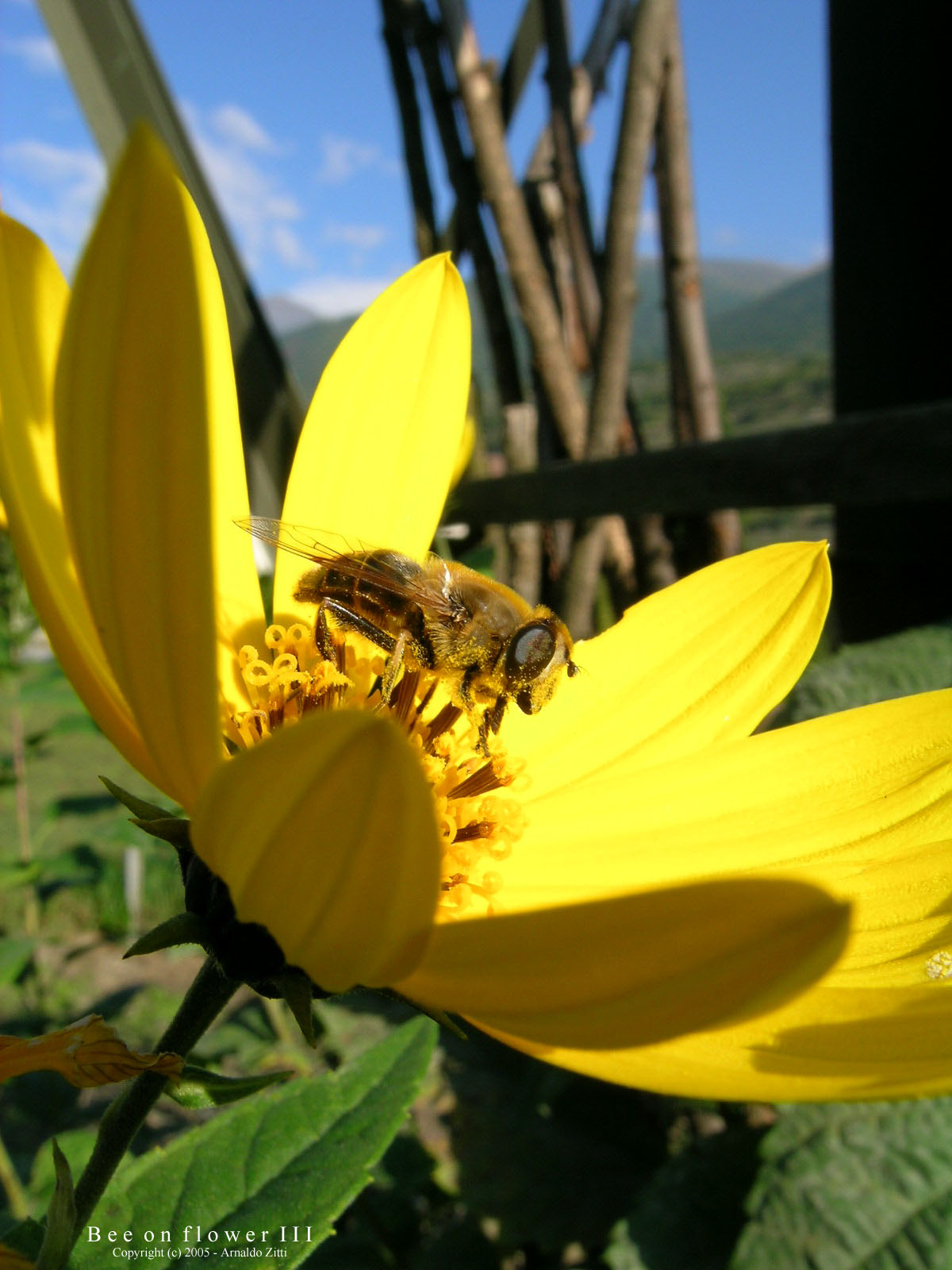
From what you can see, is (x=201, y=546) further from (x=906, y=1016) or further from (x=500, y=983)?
(x=906, y=1016)

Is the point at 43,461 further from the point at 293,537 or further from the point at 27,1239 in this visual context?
the point at 27,1239

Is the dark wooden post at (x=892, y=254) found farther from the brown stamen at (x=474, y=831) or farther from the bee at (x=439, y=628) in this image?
the brown stamen at (x=474, y=831)

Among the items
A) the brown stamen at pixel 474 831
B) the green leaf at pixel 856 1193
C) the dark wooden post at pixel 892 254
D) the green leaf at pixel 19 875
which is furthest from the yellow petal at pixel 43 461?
the dark wooden post at pixel 892 254

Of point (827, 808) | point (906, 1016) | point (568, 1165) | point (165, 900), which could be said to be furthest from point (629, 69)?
point (165, 900)

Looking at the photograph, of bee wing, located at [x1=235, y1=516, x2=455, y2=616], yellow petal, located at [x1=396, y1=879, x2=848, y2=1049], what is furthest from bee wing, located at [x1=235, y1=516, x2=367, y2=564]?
yellow petal, located at [x1=396, y1=879, x2=848, y2=1049]

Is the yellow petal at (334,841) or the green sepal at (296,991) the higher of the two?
the yellow petal at (334,841)

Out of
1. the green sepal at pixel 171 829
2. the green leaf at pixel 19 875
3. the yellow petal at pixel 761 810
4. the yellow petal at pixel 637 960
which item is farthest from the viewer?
the green leaf at pixel 19 875

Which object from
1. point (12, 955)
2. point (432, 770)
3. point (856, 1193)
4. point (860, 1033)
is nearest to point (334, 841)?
point (860, 1033)
